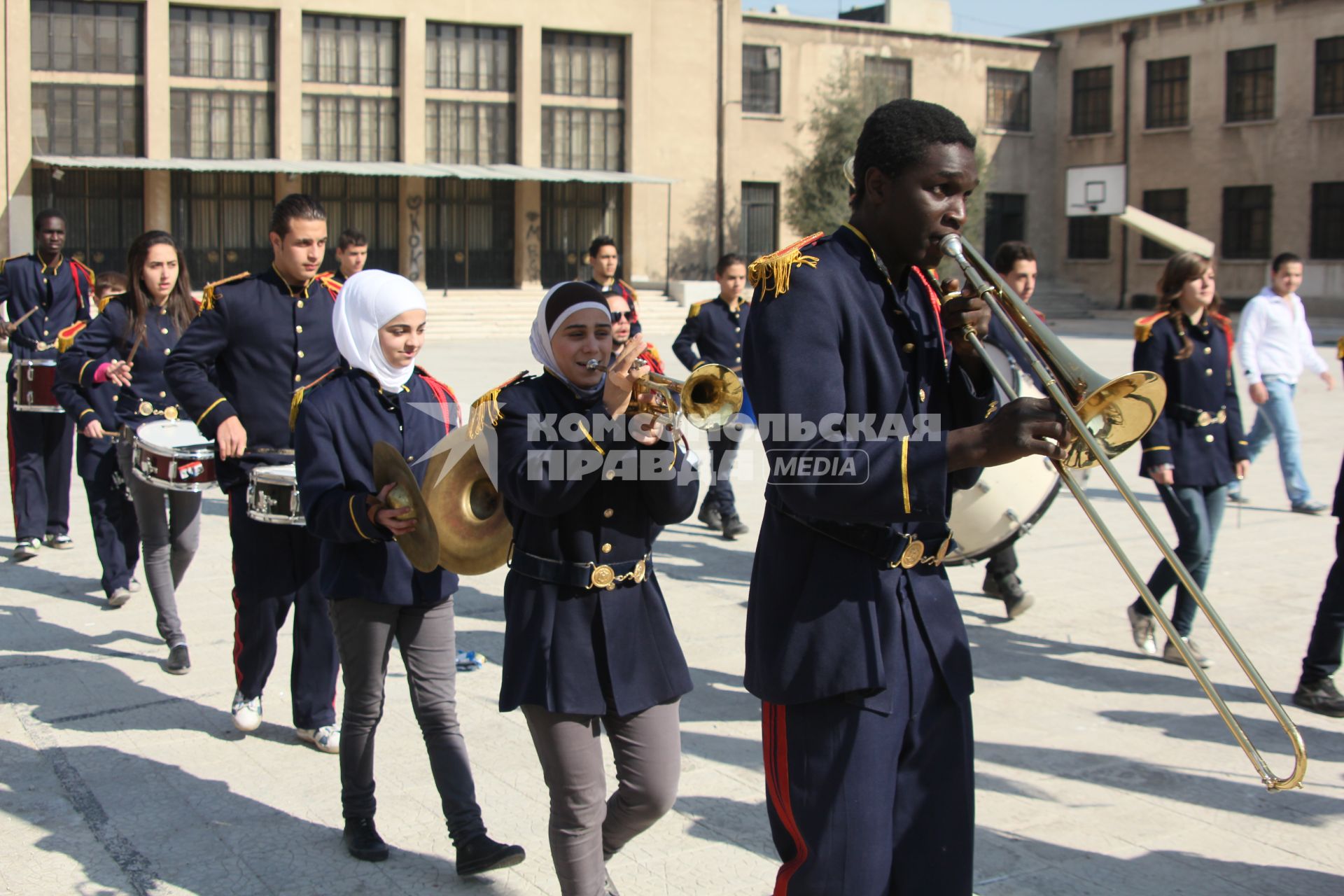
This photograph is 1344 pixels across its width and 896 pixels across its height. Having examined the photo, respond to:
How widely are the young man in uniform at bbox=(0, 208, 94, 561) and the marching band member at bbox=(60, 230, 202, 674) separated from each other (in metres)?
1.88

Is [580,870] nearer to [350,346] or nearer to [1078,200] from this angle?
[350,346]

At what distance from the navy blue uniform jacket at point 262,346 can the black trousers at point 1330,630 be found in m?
4.33

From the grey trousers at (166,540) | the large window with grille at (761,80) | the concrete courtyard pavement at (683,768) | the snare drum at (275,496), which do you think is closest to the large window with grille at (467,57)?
the large window with grille at (761,80)

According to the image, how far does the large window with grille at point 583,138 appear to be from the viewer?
3734 cm

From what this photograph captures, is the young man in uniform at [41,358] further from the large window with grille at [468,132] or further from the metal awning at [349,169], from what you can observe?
the large window with grille at [468,132]

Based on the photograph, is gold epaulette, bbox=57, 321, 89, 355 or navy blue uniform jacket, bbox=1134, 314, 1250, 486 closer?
navy blue uniform jacket, bbox=1134, 314, 1250, 486

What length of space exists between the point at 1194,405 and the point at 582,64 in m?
32.7

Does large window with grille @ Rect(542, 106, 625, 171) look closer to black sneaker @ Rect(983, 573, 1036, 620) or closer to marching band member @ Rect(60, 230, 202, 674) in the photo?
marching band member @ Rect(60, 230, 202, 674)

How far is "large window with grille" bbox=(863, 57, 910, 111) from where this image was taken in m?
39.1

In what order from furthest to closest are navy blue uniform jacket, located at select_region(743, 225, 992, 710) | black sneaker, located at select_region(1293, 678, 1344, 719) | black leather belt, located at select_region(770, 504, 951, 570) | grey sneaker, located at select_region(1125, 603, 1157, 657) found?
grey sneaker, located at select_region(1125, 603, 1157, 657)
black sneaker, located at select_region(1293, 678, 1344, 719)
black leather belt, located at select_region(770, 504, 951, 570)
navy blue uniform jacket, located at select_region(743, 225, 992, 710)

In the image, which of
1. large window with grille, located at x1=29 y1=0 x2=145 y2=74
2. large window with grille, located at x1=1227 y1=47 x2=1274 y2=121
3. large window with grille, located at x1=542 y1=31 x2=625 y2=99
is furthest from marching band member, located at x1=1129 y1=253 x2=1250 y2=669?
large window with grille, located at x1=1227 y1=47 x2=1274 y2=121

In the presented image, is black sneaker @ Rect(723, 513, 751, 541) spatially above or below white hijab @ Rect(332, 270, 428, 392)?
below

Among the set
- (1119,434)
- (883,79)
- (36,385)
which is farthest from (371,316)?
(883,79)

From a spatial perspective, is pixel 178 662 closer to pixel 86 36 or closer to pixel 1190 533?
pixel 1190 533
